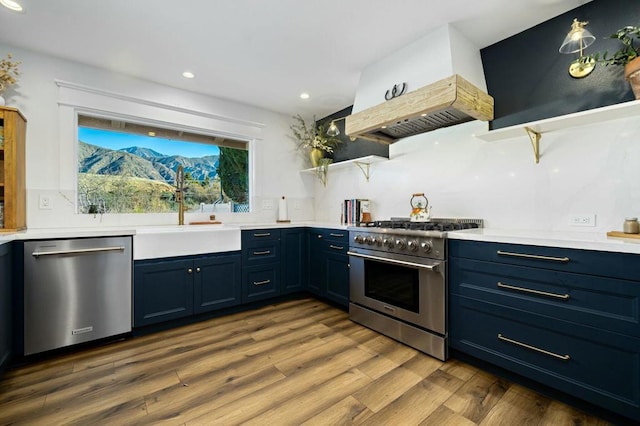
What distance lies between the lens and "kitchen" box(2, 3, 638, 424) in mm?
1837

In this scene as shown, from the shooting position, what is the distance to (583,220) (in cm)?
189

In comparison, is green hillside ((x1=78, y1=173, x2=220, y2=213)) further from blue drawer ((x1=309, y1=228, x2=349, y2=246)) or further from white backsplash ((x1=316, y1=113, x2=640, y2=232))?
white backsplash ((x1=316, y1=113, x2=640, y2=232))

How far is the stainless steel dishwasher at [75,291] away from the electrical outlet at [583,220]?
3354mm

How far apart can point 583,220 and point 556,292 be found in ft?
2.23

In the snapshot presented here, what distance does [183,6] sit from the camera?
74.3 inches

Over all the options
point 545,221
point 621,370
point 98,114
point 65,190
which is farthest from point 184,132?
point 621,370

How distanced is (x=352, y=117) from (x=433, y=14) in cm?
98

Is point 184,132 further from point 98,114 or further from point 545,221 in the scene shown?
point 545,221

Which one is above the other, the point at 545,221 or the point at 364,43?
the point at 364,43

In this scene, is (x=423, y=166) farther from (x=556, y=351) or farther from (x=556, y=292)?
(x=556, y=351)

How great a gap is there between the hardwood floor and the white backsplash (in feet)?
3.97

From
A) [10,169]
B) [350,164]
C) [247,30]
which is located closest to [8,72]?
[10,169]

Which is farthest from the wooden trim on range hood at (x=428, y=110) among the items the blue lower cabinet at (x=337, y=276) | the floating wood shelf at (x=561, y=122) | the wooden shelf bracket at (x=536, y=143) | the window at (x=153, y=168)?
the window at (x=153, y=168)

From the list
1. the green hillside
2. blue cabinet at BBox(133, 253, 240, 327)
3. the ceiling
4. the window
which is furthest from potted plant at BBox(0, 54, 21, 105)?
blue cabinet at BBox(133, 253, 240, 327)
